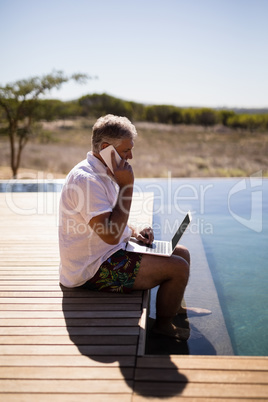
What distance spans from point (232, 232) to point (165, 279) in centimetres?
303

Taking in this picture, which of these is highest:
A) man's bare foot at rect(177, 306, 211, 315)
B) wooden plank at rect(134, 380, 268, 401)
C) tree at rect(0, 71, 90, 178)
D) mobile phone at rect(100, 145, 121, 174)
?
tree at rect(0, 71, 90, 178)

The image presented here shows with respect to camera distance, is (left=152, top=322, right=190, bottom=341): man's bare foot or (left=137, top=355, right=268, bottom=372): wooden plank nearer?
(left=137, top=355, right=268, bottom=372): wooden plank

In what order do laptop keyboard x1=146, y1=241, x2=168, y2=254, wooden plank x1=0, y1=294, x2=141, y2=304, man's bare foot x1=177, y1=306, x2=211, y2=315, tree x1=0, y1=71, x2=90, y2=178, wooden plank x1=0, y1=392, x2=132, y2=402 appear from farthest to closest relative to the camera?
tree x1=0, y1=71, x2=90, y2=178
man's bare foot x1=177, y1=306, x2=211, y2=315
laptop keyboard x1=146, y1=241, x2=168, y2=254
wooden plank x1=0, y1=294, x2=141, y2=304
wooden plank x1=0, y1=392, x2=132, y2=402

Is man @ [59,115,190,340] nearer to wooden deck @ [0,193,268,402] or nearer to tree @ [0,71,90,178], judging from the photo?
wooden deck @ [0,193,268,402]

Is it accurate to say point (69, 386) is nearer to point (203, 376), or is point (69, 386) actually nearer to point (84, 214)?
point (203, 376)

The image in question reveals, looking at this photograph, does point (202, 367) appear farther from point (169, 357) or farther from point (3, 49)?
point (3, 49)

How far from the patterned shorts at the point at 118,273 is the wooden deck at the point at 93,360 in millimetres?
66

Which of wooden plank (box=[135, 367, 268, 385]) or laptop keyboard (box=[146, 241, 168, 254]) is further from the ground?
laptop keyboard (box=[146, 241, 168, 254])

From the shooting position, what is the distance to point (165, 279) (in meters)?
2.12

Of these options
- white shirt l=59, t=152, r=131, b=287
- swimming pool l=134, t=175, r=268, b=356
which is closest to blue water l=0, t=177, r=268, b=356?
swimming pool l=134, t=175, r=268, b=356

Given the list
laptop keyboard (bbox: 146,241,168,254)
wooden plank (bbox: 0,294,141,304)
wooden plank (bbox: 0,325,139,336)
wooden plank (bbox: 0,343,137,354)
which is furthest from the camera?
laptop keyboard (bbox: 146,241,168,254)

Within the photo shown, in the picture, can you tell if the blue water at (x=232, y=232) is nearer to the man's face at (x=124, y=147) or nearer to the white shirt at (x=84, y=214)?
the white shirt at (x=84, y=214)

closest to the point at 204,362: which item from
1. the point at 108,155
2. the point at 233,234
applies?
the point at 108,155

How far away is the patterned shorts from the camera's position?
6.90 feet
